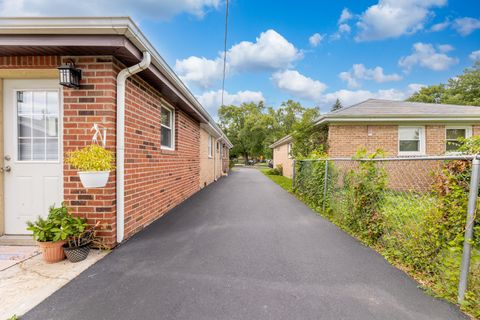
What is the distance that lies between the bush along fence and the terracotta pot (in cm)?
415

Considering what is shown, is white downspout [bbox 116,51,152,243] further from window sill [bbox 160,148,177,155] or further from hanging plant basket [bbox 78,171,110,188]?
window sill [bbox 160,148,177,155]

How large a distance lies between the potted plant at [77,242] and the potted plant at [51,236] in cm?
8

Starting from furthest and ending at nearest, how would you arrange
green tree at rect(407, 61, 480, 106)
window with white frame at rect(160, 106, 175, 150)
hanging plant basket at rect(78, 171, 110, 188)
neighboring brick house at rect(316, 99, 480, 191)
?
1. green tree at rect(407, 61, 480, 106)
2. neighboring brick house at rect(316, 99, 480, 191)
3. window with white frame at rect(160, 106, 175, 150)
4. hanging plant basket at rect(78, 171, 110, 188)

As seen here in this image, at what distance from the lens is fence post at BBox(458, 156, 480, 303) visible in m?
1.82

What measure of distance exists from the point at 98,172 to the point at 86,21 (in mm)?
1833

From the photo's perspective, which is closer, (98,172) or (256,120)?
(98,172)

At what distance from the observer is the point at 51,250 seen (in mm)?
2564

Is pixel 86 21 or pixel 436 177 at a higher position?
pixel 86 21

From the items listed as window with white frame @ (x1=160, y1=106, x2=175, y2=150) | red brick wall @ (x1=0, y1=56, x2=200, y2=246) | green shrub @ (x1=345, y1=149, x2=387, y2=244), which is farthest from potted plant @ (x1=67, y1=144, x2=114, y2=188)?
green shrub @ (x1=345, y1=149, x2=387, y2=244)

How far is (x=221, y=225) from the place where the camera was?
166 inches

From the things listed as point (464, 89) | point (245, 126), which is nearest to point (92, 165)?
point (245, 126)

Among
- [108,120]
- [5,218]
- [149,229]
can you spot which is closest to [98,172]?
[108,120]

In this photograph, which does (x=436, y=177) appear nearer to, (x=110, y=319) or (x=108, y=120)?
(x=110, y=319)

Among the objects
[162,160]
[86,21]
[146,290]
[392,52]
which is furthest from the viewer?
[392,52]
